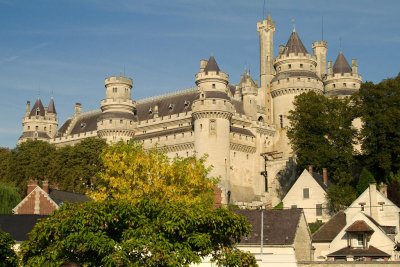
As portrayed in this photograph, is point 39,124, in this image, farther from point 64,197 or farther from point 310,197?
point 310,197

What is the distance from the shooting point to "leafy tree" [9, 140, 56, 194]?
83.8 metres

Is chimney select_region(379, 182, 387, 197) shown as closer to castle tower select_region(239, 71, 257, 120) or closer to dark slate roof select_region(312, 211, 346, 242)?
dark slate roof select_region(312, 211, 346, 242)

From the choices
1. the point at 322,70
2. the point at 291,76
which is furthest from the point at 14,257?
the point at 322,70

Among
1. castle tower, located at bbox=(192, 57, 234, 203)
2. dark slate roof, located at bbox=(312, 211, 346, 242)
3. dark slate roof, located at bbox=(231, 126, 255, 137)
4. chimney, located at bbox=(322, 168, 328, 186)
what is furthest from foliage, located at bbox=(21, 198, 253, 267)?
dark slate roof, located at bbox=(231, 126, 255, 137)

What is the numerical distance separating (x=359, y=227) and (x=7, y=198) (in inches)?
1373

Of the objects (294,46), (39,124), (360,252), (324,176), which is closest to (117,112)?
(39,124)

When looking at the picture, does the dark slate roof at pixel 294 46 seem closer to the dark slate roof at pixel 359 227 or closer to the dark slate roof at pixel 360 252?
the dark slate roof at pixel 359 227

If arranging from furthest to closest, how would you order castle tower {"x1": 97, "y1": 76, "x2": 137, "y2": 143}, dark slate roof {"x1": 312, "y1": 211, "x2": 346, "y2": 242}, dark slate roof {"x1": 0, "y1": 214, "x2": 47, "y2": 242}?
castle tower {"x1": 97, "y1": 76, "x2": 137, "y2": 143}
dark slate roof {"x1": 312, "y1": 211, "x2": 346, "y2": 242}
dark slate roof {"x1": 0, "y1": 214, "x2": 47, "y2": 242}

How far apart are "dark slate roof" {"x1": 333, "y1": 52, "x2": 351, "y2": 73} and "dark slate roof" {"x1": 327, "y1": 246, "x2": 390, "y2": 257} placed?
152ft

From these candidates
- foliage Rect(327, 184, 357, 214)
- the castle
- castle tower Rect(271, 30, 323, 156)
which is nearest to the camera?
foliage Rect(327, 184, 357, 214)

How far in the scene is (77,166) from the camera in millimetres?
82000

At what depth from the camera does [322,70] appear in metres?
106

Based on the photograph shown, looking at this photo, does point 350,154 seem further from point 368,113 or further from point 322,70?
point 322,70

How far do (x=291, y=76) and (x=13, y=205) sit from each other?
40543mm
